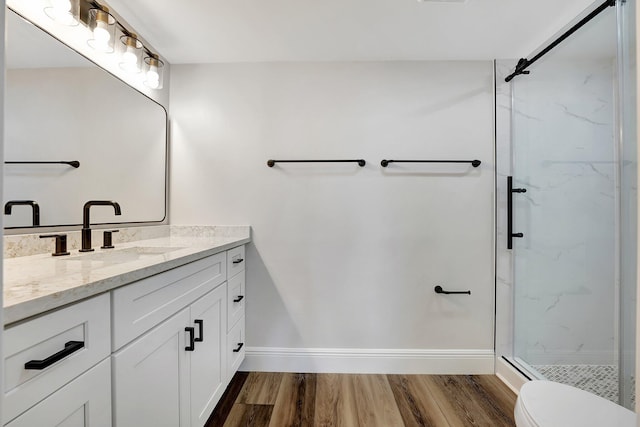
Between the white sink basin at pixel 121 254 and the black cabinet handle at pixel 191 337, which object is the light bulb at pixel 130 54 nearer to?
the white sink basin at pixel 121 254

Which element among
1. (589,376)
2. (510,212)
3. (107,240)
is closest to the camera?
(107,240)

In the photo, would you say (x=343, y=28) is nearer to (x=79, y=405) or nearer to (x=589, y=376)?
(x=79, y=405)

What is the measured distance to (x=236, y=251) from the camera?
1836 mm

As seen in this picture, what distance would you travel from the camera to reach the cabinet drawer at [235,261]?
1.71 meters

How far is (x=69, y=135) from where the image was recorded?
135cm

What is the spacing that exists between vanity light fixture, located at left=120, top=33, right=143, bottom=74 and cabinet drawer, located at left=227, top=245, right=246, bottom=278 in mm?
1158

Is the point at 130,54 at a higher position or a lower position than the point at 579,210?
higher

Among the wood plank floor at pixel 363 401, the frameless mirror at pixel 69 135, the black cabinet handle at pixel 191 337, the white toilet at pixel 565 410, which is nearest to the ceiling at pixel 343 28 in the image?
the frameless mirror at pixel 69 135

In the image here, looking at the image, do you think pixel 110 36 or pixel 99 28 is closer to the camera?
pixel 99 28

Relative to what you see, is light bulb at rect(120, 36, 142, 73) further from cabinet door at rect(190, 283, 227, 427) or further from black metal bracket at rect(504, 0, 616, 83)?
black metal bracket at rect(504, 0, 616, 83)

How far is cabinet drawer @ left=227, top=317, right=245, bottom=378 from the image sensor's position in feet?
5.52

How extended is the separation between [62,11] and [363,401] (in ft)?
7.82

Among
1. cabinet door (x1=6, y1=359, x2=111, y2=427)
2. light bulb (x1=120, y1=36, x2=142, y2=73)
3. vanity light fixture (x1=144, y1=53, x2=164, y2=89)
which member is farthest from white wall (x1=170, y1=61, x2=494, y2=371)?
cabinet door (x1=6, y1=359, x2=111, y2=427)

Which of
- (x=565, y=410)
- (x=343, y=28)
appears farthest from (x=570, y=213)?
(x=343, y=28)
